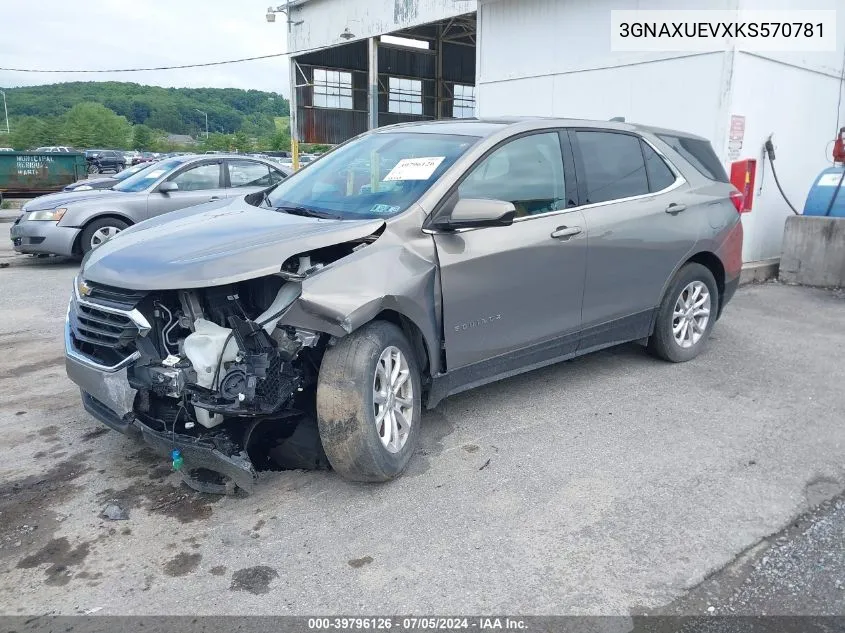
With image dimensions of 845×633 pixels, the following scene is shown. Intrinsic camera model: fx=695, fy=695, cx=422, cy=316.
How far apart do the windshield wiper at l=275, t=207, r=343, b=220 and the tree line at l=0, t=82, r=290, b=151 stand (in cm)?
7046

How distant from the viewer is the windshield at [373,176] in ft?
12.6

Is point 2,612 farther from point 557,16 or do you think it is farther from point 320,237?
point 557,16

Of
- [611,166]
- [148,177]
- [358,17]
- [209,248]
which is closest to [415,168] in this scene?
[209,248]

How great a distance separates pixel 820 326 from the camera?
270 inches

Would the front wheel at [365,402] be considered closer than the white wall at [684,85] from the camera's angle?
Yes

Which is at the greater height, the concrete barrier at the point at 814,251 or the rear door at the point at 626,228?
the rear door at the point at 626,228

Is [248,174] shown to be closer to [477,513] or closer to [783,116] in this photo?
[783,116]

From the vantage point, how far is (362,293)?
10.8 feet

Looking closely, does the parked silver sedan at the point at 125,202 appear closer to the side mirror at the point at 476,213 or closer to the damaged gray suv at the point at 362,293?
the damaged gray suv at the point at 362,293

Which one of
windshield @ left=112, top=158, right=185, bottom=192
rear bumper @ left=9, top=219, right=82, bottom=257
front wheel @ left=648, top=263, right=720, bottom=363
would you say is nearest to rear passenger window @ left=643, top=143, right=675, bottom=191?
front wheel @ left=648, top=263, right=720, bottom=363

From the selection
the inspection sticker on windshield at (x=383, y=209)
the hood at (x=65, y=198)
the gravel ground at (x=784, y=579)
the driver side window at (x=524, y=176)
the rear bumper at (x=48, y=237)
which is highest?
the driver side window at (x=524, y=176)

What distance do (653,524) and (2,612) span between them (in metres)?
2.71

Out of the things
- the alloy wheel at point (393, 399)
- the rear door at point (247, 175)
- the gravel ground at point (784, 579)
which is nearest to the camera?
the gravel ground at point (784, 579)

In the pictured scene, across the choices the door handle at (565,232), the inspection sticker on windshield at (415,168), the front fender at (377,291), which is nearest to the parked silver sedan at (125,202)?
the inspection sticker on windshield at (415,168)
